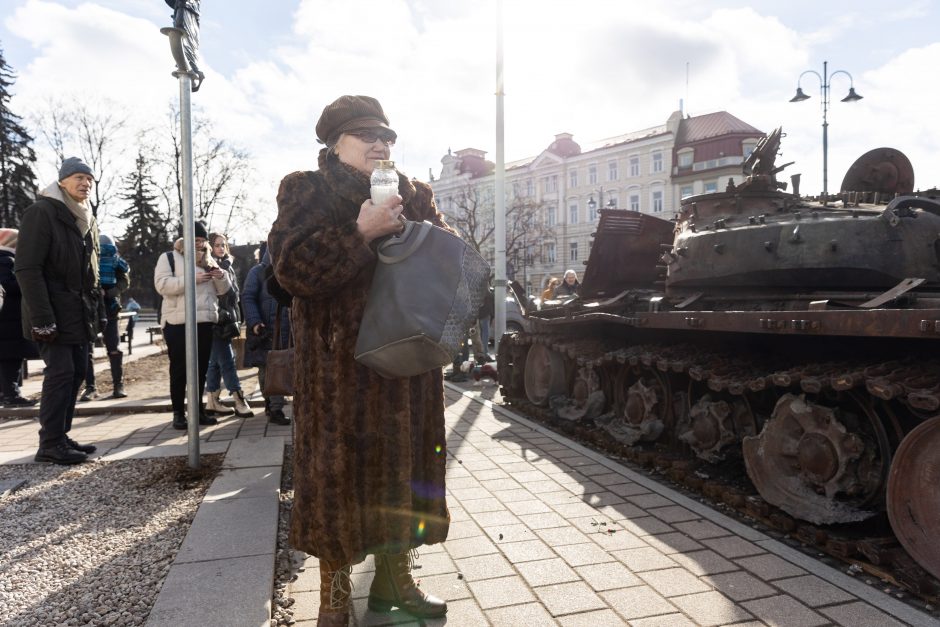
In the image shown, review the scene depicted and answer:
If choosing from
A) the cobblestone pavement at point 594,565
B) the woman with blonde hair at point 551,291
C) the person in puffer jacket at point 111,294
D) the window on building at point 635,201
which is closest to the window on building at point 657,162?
the window on building at point 635,201

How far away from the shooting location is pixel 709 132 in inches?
1727

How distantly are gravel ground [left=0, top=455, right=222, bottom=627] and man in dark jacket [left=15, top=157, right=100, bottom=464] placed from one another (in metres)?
0.39

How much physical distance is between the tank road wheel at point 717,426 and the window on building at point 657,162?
43917 millimetres

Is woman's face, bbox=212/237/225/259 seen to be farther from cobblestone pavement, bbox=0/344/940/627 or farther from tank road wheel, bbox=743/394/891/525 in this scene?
tank road wheel, bbox=743/394/891/525

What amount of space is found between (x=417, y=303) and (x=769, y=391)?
139 inches

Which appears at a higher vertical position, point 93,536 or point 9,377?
point 9,377

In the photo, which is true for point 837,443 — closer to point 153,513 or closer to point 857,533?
point 857,533

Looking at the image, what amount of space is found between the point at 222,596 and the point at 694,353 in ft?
13.3

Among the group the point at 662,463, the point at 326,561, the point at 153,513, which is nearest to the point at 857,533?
the point at 662,463

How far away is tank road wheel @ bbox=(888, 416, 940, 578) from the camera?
10.8 ft

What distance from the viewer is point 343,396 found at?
2.41 m

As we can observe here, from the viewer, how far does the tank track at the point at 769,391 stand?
332 centimetres

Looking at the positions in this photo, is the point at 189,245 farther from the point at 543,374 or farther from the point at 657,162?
the point at 657,162

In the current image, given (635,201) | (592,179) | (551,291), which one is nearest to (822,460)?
(551,291)
